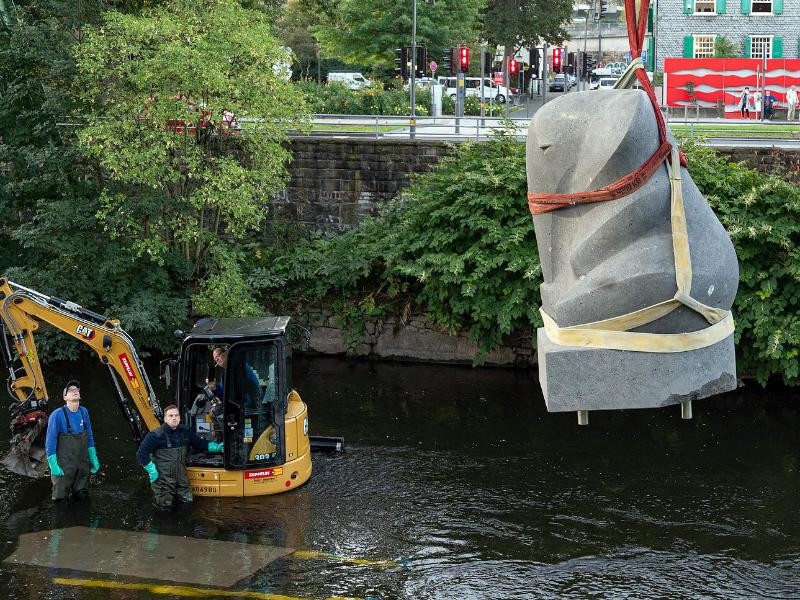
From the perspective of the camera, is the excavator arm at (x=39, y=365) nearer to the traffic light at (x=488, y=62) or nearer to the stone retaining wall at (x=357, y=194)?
the stone retaining wall at (x=357, y=194)

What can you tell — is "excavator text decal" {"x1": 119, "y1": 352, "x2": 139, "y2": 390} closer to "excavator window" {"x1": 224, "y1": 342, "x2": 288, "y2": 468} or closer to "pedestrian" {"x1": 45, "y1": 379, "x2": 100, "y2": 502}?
"pedestrian" {"x1": 45, "y1": 379, "x2": 100, "y2": 502}

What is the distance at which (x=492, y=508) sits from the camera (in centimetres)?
1658

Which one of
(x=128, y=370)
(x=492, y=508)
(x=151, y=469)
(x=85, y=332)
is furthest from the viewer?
(x=128, y=370)

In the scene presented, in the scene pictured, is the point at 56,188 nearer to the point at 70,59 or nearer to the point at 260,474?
the point at 70,59

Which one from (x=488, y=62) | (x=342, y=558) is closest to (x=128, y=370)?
(x=342, y=558)

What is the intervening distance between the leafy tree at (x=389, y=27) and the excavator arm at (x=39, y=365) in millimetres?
31973

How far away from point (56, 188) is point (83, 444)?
10.2m

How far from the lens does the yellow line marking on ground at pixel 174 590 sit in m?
13.4

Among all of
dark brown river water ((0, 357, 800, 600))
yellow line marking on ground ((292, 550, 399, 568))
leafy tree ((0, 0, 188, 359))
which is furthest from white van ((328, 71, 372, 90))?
yellow line marking on ground ((292, 550, 399, 568))

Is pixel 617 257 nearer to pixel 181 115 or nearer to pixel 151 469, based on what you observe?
pixel 151 469

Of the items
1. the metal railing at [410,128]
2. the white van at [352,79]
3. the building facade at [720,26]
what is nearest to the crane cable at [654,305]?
the metal railing at [410,128]

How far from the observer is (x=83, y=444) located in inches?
644

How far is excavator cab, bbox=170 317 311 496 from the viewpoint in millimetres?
16344

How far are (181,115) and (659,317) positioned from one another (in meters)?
18.0
